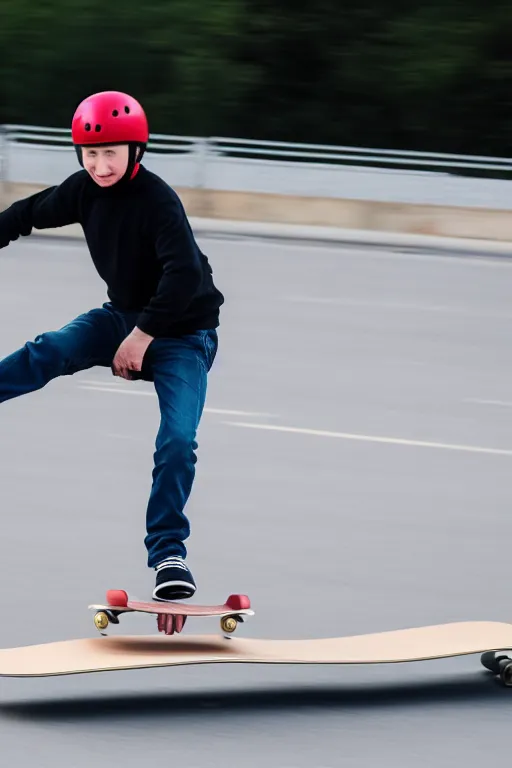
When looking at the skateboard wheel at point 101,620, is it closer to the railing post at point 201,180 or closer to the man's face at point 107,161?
the man's face at point 107,161

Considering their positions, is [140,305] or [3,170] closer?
[140,305]

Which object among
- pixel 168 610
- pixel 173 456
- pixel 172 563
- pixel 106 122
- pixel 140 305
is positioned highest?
pixel 106 122

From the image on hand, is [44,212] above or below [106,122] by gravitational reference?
below

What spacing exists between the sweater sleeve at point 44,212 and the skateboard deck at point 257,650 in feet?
4.23

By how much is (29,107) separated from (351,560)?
2096cm

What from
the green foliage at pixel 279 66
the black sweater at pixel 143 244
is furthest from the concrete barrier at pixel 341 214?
the black sweater at pixel 143 244

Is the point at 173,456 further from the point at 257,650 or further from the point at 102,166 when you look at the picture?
the point at 102,166

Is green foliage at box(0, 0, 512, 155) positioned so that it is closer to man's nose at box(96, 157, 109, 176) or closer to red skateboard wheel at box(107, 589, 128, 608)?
man's nose at box(96, 157, 109, 176)

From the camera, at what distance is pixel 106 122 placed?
4.59 metres

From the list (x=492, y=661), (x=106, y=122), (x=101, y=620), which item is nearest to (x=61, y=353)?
(x=106, y=122)

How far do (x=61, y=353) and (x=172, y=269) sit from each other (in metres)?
0.46

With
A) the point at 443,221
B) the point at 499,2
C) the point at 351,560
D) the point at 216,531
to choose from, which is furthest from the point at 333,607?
the point at 499,2

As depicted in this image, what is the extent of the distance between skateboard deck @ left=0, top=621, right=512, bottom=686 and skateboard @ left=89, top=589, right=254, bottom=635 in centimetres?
6

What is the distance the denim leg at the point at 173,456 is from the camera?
469cm
